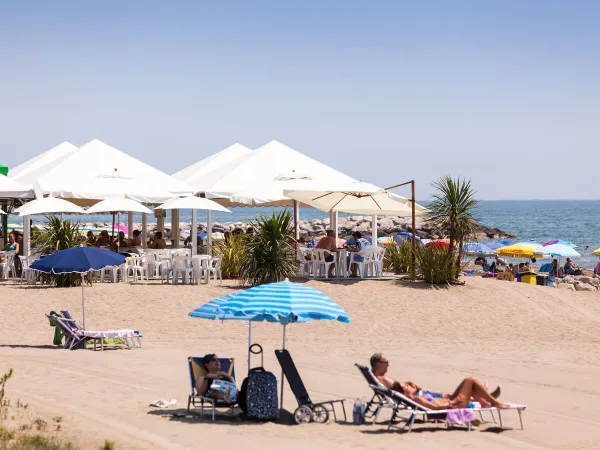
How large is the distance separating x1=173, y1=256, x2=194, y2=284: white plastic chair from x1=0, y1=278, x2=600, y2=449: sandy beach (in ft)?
2.28

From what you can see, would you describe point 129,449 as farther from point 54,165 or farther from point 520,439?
point 54,165

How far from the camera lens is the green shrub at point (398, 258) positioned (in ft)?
75.9

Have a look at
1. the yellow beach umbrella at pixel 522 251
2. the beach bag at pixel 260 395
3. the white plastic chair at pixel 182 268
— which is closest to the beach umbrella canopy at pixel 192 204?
the white plastic chair at pixel 182 268

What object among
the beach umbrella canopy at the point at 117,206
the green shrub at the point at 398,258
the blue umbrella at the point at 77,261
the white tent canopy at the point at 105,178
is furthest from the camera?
the green shrub at the point at 398,258

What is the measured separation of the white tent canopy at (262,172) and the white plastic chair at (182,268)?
99.0 inches

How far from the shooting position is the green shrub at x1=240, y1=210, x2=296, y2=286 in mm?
19328

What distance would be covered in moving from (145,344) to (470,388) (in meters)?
6.49

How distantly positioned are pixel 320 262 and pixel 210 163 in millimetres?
6743

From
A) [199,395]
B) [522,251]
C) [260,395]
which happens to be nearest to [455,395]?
[260,395]

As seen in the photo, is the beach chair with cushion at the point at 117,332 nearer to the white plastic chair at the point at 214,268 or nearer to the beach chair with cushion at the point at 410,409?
the beach chair with cushion at the point at 410,409

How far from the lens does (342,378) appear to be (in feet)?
38.9

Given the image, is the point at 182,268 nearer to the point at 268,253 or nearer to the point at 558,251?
the point at 268,253

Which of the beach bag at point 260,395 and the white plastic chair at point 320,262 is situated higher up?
the white plastic chair at point 320,262

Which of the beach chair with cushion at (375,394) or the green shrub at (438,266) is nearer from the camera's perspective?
the beach chair with cushion at (375,394)
